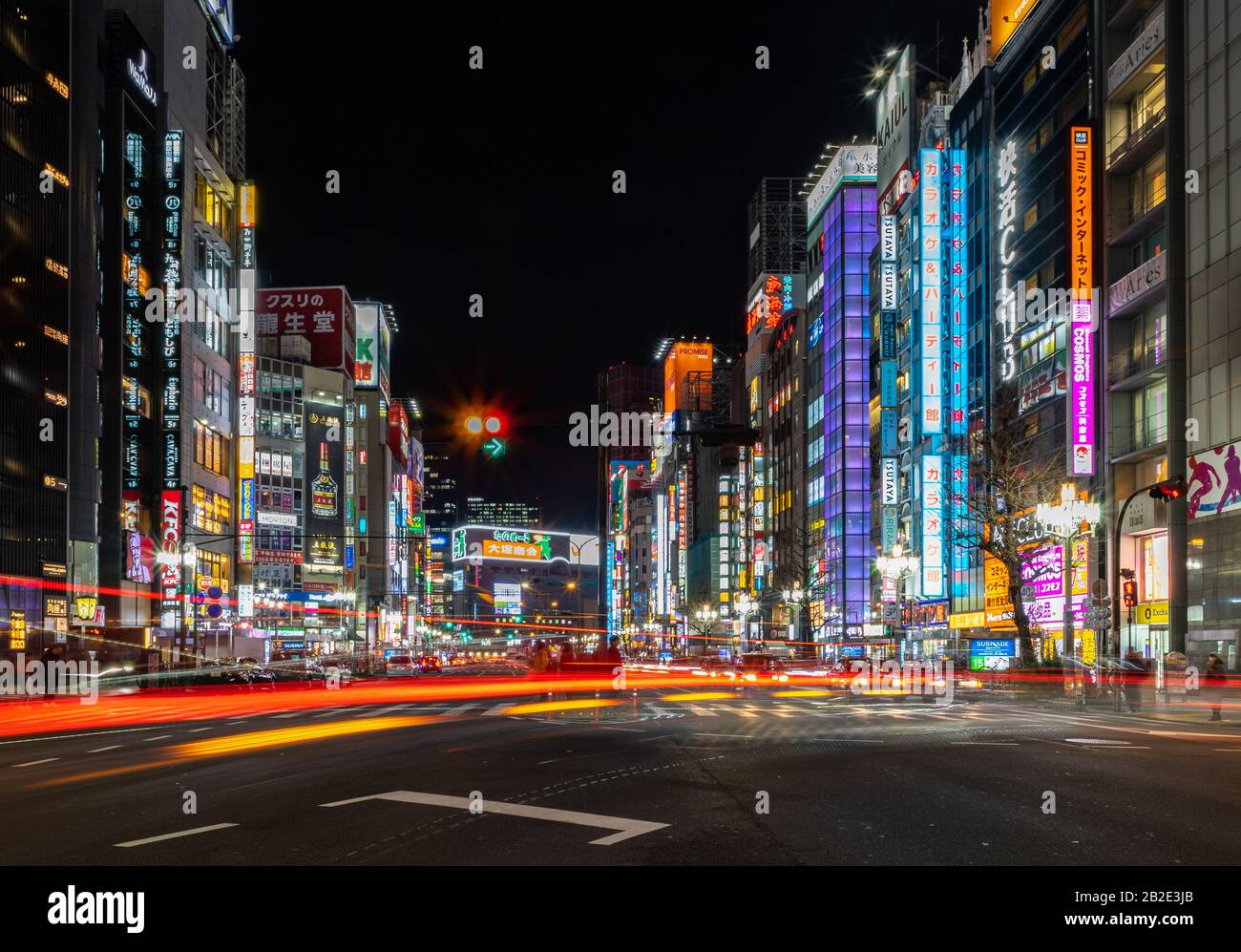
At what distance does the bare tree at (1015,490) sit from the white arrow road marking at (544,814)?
3405 cm

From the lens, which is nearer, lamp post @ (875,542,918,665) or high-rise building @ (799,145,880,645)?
lamp post @ (875,542,918,665)

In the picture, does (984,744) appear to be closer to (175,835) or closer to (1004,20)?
(175,835)

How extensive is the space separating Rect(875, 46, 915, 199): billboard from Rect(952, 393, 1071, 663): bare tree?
103 feet

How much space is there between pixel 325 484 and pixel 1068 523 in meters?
110

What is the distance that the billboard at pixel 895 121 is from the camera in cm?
8638

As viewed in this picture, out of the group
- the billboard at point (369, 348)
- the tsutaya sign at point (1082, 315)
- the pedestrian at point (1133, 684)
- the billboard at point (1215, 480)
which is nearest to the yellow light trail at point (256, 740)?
Result: the pedestrian at point (1133, 684)

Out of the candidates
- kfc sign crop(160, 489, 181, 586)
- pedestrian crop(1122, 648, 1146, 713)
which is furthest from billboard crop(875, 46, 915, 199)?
pedestrian crop(1122, 648, 1146, 713)

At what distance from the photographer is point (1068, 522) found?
142ft

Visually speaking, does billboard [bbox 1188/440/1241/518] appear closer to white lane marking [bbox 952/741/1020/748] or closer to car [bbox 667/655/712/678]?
white lane marking [bbox 952/741/1020/748]

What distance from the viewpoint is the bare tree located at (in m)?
46.4

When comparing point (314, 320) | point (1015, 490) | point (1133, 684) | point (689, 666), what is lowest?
point (689, 666)

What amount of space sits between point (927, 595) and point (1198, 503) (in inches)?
1199

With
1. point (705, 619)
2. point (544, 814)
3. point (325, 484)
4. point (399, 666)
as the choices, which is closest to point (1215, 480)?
point (544, 814)
